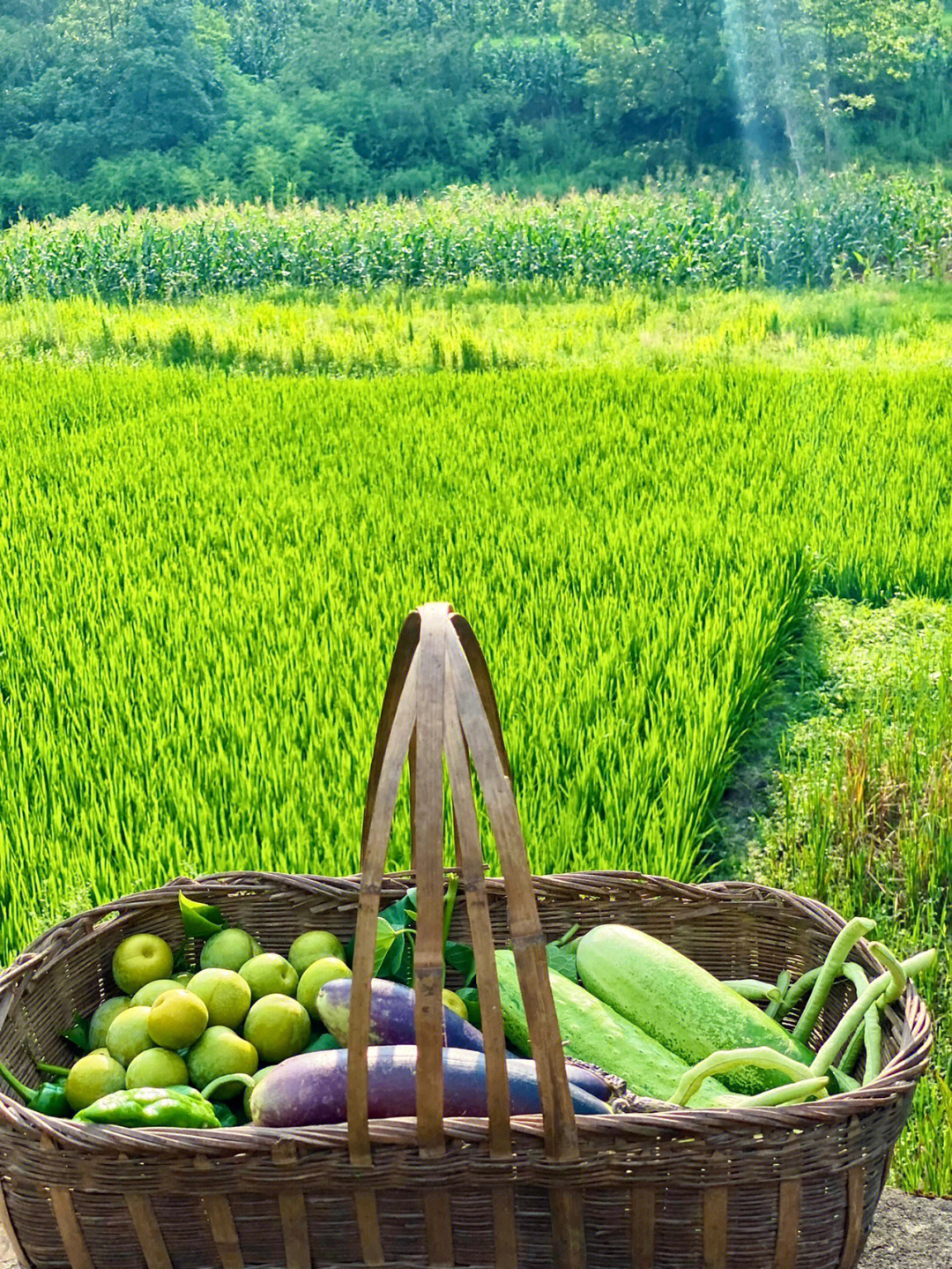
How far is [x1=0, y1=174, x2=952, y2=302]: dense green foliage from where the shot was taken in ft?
54.1

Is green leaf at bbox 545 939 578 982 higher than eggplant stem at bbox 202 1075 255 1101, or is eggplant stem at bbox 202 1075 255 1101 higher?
eggplant stem at bbox 202 1075 255 1101

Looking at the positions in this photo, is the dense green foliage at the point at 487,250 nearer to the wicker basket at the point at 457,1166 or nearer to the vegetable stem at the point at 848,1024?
the vegetable stem at the point at 848,1024

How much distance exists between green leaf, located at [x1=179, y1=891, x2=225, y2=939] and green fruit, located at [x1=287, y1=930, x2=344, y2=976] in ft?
0.36

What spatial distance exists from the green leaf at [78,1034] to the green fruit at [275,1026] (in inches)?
10.3

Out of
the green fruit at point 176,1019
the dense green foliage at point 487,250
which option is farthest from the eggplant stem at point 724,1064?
the dense green foliage at point 487,250

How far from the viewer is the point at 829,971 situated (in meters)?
1.57

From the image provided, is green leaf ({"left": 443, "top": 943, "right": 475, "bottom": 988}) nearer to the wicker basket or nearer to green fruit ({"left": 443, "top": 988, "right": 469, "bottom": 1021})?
green fruit ({"left": 443, "top": 988, "right": 469, "bottom": 1021})

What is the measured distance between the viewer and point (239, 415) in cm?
739

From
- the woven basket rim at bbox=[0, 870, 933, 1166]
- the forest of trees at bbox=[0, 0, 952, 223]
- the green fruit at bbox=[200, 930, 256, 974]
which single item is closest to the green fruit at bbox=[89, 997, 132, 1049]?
the green fruit at bbox=[200, 930, 256, 974]

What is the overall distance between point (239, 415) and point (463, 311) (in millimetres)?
8763

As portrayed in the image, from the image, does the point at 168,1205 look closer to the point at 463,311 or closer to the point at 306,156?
the point at 463,311

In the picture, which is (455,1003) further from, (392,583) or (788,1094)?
(392,583)

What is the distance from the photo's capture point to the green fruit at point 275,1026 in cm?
154

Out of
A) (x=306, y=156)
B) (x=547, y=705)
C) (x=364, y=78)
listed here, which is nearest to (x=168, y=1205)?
(x=547, y=705)
